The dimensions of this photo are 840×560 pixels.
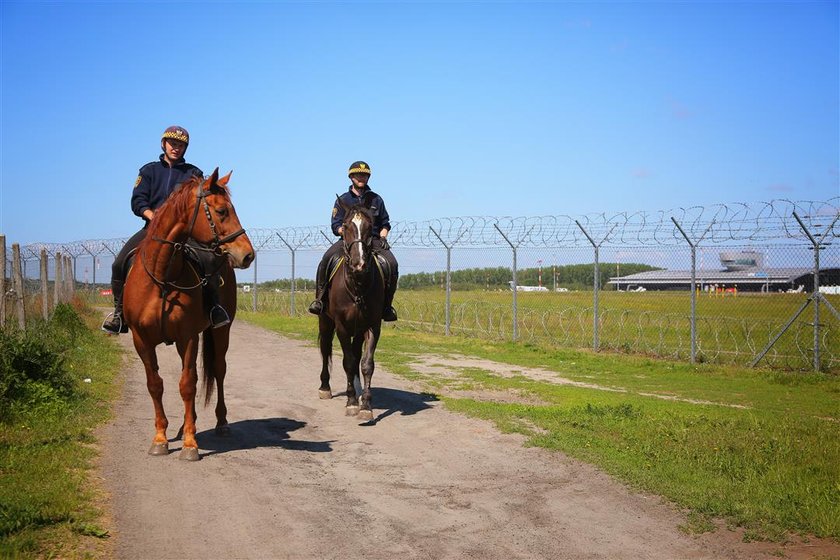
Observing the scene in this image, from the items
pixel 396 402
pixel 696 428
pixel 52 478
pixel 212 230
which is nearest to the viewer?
pixel 52 478

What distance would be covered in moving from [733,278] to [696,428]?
12720 millimetres

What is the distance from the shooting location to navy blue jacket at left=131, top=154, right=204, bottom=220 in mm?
8789

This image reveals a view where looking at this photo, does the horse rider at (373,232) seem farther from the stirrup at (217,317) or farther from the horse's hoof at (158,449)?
the horse's hoof at (158,449)

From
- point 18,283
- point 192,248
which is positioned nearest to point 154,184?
point 192,248

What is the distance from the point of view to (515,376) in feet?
49.5

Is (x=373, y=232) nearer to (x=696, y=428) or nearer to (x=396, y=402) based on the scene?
(x=396, y=402)

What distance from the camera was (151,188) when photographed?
8.86m

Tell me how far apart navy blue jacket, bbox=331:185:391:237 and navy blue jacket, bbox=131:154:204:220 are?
243 centimetres

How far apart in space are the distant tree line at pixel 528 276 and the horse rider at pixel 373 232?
33.1 ft

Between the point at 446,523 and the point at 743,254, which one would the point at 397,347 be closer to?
the point at 743,254

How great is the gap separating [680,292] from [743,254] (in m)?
2.19

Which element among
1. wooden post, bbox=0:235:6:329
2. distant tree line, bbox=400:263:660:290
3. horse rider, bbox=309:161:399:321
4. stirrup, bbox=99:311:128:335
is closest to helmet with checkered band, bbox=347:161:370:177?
horse rider, bbox=309:161:399:321

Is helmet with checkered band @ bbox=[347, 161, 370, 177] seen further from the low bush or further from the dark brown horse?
the low bush

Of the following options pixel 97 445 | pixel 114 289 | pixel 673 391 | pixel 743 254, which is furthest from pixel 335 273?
pixel 743 254
